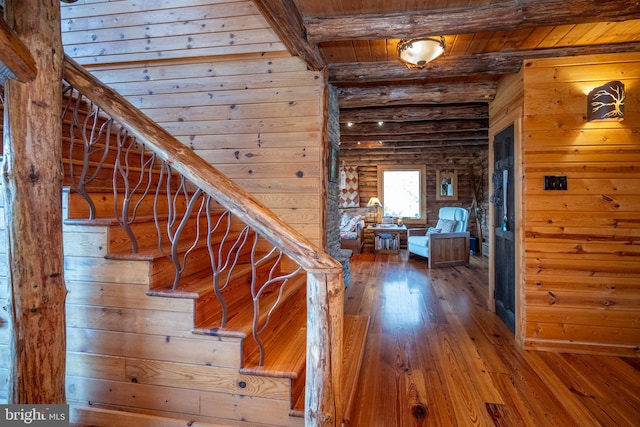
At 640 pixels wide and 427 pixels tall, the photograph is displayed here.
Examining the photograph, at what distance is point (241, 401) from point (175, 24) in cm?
331

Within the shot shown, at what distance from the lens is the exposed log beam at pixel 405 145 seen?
6469 millimetres

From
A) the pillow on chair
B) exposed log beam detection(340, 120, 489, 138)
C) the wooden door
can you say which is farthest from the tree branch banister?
the pillow on chair

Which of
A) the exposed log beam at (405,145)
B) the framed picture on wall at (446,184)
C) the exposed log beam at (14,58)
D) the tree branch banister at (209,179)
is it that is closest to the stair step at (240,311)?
the tree branch banister at (209,179)

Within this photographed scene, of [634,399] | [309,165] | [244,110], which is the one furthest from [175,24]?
[634,399]

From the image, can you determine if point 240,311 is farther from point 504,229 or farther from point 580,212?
point 580,212

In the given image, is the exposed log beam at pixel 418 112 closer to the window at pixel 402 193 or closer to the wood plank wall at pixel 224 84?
the wood plank wall at pixel 224 84

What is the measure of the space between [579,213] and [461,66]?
1.62 meters

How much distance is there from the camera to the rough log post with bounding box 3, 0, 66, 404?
131 centimetres

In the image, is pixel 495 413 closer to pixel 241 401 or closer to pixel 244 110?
pixel 241 401

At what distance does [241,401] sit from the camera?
5.11 feet

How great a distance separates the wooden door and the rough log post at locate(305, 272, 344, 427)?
2.26 meters

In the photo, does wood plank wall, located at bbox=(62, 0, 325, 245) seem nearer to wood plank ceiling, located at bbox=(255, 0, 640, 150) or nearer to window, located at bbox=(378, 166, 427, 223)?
wood plank ceiling, located at bbox=(255, 0, 640, 150)

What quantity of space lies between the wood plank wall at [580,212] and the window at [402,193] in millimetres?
5563

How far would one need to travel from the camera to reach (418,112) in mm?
4445
